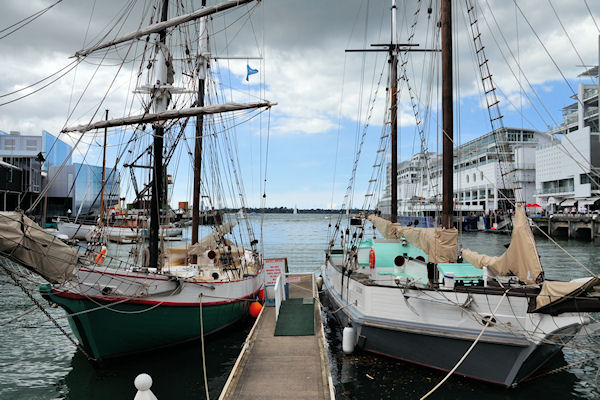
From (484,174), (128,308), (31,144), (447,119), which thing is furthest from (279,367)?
(31,144)

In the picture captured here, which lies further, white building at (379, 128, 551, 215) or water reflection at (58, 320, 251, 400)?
white building at (379, 128, 551, 215)

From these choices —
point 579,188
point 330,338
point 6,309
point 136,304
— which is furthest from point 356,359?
point 579,188

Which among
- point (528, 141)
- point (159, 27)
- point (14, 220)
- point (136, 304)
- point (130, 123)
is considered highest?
point (528, 141)

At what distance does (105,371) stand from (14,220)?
517 centimetres

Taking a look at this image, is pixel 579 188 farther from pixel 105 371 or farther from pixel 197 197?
pixel 105 371

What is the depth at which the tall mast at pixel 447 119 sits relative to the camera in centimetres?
1248

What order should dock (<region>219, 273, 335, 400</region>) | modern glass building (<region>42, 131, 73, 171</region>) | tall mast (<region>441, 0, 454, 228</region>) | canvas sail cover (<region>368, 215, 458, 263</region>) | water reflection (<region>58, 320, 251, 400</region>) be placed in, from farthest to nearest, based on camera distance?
1. modern glass building (<region>42, 131, 73, 171</region>)
2. tall mast (<region>441, 0, 454, 228</region>)
3. canvas sail cover (<region>368, 215, 458, 263</region>)
4. water reflection (<region>58, 320, 251, 400</region>)
5. dock (<region>219, 273, 335, 400</region>)

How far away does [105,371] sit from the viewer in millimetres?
11141

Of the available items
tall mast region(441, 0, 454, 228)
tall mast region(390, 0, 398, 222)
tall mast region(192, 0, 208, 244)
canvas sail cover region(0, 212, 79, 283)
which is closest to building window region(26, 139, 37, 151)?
tall mast region(192, 0, 208, 244)

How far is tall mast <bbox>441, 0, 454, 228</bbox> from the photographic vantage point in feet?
41.0

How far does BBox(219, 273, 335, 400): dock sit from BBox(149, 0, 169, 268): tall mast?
443cm

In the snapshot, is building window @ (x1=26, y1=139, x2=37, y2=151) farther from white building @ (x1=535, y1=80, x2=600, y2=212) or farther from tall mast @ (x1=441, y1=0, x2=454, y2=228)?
white building @ (x1=535, y1=80, x2=600, y2=212)

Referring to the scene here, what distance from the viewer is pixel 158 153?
545 inches

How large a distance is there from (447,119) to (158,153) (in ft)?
32.0
